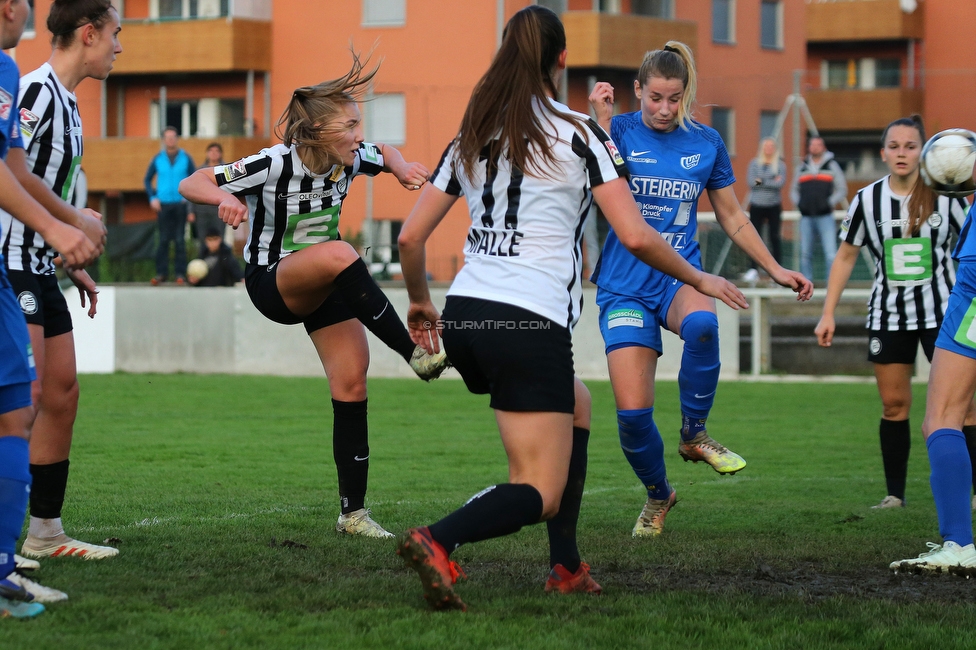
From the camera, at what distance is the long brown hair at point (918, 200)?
7359 mm

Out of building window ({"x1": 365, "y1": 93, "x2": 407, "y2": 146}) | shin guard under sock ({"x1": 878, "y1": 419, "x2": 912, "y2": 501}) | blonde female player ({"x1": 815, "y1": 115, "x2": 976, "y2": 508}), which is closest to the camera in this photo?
blonde female player ({"x1": 815, "y1": 115, "x2": 976, "y2": 508})

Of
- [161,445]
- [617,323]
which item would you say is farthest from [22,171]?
[161,445]

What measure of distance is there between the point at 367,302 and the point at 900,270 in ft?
11.4

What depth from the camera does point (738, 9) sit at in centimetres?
3606

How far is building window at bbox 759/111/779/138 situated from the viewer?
18.8 metres

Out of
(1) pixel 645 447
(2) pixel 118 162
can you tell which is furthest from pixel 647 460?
(2) pixel 118 162

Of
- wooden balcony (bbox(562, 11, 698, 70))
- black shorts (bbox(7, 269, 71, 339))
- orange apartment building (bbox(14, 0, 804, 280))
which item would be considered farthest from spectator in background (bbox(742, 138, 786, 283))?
wooden balcony (bbox(562, 11, 698, 70))

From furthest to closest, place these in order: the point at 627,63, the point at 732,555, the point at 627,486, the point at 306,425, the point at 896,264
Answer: the point at 627,63
the point at 306,425
the point at 627,486
the point at 896,264
the point at 732,555

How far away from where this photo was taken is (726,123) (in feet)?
59.7

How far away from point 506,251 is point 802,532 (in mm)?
2878

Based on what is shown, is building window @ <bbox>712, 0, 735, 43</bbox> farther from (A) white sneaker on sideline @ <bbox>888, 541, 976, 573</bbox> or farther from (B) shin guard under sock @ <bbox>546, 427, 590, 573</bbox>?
(B) shin guard under sock @ <bbox>546, 427, 590, 573</bbox>

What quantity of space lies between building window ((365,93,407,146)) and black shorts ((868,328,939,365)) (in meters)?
10.4

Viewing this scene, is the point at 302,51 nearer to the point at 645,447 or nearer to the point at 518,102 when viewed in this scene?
the point at 645,447

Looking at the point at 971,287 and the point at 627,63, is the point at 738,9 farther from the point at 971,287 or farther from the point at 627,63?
the point at 971,287
